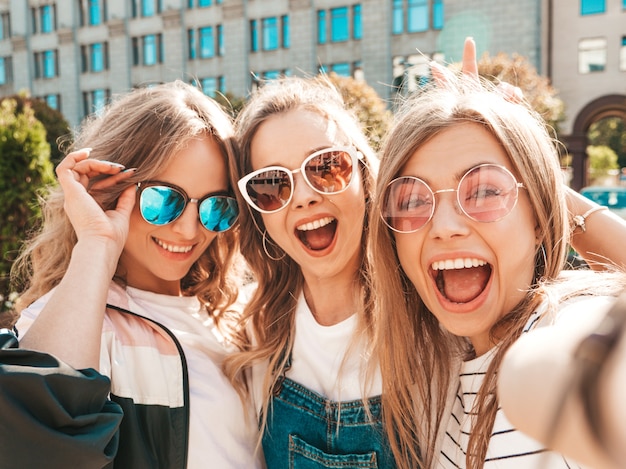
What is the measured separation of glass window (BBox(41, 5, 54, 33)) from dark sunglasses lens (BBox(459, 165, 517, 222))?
40285 mm

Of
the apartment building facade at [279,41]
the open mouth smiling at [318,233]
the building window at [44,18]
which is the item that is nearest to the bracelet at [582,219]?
the open mouth smiling at [318,233]

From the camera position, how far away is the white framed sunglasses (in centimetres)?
228

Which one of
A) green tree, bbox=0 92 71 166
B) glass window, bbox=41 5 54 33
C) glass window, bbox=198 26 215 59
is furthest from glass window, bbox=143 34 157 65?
green tree, bbox=0 92 71 166

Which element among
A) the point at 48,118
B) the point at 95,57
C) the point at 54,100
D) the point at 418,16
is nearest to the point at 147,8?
the point at 95,57

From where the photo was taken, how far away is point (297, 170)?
2.30 metres

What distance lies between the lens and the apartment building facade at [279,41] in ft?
80.4

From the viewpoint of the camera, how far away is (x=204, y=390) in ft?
7.19

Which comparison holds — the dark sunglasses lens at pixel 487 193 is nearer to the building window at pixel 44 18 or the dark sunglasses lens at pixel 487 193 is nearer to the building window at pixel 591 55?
the building window at pixel 591 55

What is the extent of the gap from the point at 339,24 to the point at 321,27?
1.06m

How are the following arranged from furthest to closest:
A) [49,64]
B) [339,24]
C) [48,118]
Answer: [49,64], [339,24], [48,118]

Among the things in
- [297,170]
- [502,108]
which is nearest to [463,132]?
[502,108]

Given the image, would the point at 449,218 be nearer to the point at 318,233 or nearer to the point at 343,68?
the point at 318,233

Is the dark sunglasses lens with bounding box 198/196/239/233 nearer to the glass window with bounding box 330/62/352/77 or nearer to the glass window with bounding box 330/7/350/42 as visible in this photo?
the glass window with bounding box 330/62/352/77

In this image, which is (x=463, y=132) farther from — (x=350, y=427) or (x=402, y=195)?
(x=350, y=427)
